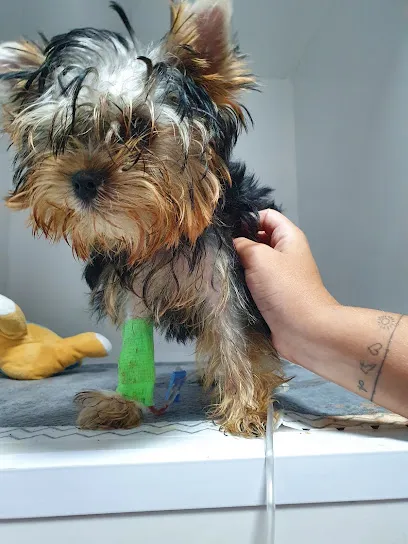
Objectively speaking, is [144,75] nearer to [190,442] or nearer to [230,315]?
[230,315]

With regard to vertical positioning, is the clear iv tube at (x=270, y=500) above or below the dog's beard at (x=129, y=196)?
below

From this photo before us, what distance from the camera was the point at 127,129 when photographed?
84cm

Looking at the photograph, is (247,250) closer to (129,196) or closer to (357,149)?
(129,196)

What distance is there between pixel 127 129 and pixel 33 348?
38.0 inches

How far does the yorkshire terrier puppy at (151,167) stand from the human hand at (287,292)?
0.04 metres

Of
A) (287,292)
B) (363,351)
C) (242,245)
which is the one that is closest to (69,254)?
(242,245)

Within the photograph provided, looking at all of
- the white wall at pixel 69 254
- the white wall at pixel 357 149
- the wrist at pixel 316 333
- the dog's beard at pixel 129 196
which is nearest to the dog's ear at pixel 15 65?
the dog's beard at pixel 129 196

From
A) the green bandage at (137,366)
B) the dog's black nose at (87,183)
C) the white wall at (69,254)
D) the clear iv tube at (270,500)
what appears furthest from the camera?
the white wall at (69,254)

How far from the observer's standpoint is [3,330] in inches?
61.5

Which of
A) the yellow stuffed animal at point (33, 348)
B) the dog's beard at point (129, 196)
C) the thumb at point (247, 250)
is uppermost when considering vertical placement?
the dog's beard at point (129, 196)

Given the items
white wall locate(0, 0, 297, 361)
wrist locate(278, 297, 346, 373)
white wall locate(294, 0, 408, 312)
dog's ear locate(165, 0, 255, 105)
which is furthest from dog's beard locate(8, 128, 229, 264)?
white wall locate(0, 0, 297, 361)

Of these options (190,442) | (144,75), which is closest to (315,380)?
(190,442)

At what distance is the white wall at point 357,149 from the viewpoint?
1340mm

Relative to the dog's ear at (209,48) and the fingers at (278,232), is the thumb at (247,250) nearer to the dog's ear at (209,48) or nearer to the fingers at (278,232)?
the fingers at (278,232)
